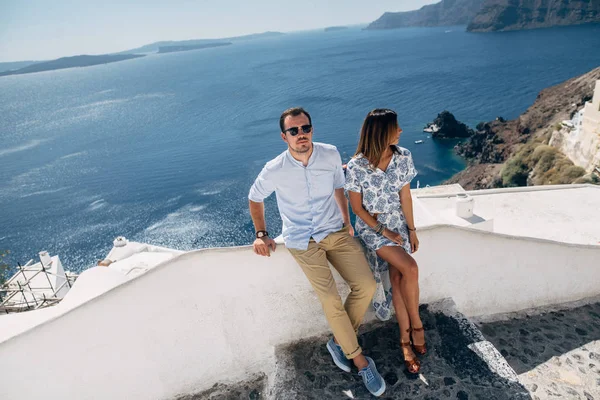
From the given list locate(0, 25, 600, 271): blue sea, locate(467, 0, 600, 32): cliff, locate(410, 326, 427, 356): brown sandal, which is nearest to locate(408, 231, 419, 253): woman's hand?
locate(410, 326, 427, 356): brown sandal

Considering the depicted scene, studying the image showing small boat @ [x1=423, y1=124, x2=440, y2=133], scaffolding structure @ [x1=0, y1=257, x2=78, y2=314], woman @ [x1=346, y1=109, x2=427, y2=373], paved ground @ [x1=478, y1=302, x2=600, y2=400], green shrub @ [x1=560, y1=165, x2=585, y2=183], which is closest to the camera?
woman @ [x1=346, y1=109, x2=427, y2=373]

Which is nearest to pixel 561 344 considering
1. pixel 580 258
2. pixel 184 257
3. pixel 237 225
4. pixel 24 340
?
pixel 580 258

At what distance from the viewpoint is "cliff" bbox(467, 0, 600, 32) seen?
372 ft

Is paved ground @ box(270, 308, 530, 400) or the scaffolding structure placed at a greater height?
paved ground @ box(270, 308, 530, 400)

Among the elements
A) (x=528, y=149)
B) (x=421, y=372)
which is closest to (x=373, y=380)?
(x=421, y=372)

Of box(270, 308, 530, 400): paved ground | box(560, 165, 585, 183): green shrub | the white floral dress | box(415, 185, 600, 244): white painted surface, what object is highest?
the white floral dress

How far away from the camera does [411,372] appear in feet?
9.78

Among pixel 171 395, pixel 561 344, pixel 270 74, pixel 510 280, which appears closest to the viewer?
pixel 171 395

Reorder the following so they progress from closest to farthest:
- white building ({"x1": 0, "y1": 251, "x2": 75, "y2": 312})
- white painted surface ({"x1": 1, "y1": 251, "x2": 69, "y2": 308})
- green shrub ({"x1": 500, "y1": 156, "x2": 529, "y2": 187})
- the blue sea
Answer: white building ({"x1": 0, "y1": 251, "x2": 75, "y2": 312})
white painted surface ({"x1": 1, "y1": 251, "x2": 69, "y2": 308})
green shrub ({"x1": 500, "y1": 156, "x2": 529, "y2": 187})
the blue sea

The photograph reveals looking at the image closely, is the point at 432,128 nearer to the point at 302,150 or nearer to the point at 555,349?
the point at 555,349

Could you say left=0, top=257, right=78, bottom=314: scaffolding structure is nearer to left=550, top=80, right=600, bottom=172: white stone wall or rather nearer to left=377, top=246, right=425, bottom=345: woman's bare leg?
left=377, top=246, right=425, bottom=345: woman's bare leg

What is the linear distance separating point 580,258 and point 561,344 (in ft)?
3.36

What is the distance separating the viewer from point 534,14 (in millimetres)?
122000

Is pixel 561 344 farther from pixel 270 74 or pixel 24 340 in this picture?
pixel 270 74
